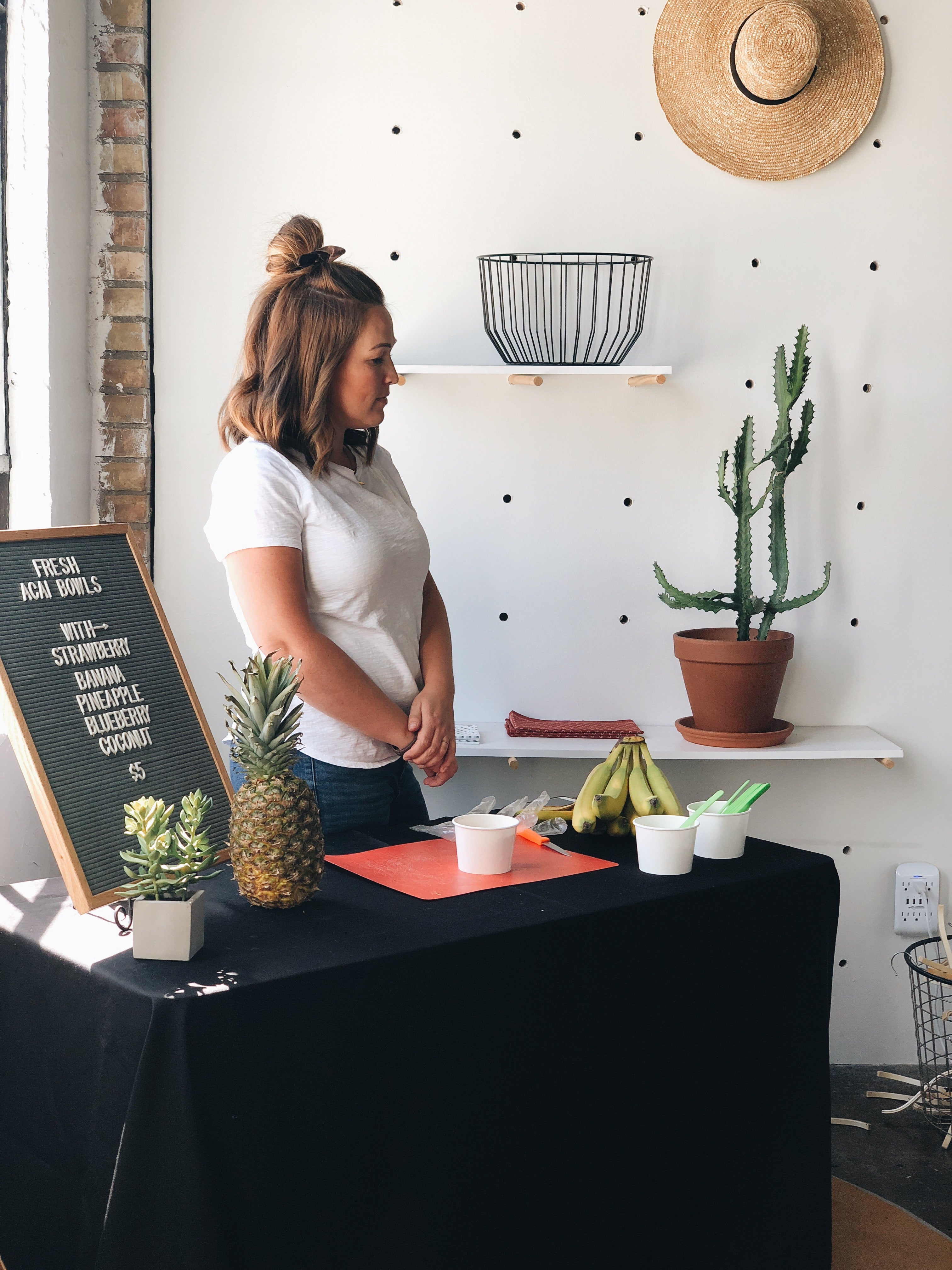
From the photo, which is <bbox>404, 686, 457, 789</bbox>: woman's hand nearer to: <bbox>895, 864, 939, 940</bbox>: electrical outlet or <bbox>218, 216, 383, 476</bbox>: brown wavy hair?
<bbox>218, 216, 383, 476</bbox>: brown wavy hair

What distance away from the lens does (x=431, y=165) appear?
7.92ft

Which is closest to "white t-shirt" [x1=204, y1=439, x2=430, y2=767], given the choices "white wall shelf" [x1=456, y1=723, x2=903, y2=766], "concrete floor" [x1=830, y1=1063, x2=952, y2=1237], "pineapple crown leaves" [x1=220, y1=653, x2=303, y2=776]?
"pineapple crown leaves" [x1=220, y1=653, x2=303, y2=776]

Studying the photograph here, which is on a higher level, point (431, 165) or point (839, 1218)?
point (431, 165)

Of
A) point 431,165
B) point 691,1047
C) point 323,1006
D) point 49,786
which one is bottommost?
point 691,1047

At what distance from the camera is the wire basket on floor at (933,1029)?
238 cm

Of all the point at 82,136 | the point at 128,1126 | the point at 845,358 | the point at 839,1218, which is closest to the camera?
the point at 128,1126

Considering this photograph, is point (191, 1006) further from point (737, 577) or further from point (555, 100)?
point (555, 100)

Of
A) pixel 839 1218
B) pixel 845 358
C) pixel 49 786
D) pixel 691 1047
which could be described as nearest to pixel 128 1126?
pixel 49 786

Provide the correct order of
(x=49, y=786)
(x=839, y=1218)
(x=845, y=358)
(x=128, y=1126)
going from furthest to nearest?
(x=845, y=358) < (x=839, y=1218) < (x=49, y=786) < (x=128, y=1126)

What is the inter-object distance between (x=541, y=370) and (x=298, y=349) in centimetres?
74

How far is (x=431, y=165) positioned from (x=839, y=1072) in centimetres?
225

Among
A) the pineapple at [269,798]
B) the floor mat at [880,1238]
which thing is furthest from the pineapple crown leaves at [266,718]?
the floor mat at [880,1238]

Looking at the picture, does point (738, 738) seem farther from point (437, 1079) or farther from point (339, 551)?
point (437, 1079)

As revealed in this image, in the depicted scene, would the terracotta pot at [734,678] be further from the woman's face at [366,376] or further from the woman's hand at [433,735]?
the woman's face at [366,376]
